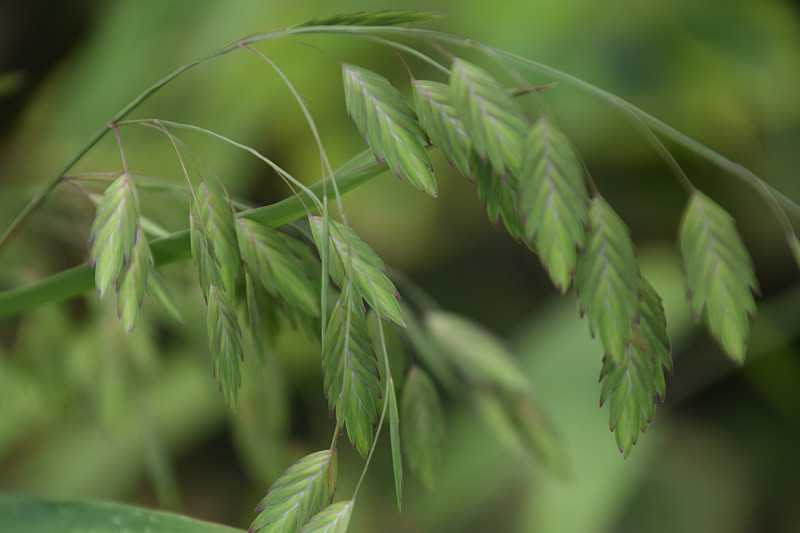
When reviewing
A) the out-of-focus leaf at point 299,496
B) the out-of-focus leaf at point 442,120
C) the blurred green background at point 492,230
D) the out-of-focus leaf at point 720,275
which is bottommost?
the blurred green background at point 492,230

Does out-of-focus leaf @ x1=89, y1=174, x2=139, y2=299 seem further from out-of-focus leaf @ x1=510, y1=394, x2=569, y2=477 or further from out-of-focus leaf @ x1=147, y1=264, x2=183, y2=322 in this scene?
out-of-focus leaf @ x1=510, y1=394, x2=569, y2=477

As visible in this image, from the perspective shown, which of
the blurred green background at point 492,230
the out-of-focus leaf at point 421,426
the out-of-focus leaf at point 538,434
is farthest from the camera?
the blurred green background at point 492,230

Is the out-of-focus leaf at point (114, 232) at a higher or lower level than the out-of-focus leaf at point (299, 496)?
higher

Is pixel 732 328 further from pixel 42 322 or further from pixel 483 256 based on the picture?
pixel 483 256

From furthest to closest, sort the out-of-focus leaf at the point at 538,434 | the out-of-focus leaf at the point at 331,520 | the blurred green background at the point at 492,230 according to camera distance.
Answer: the blurred green background at the point at 492,230
the out-of-focus leaf at the point at 538,434
the out-of-focus leaf at the point at 331,520

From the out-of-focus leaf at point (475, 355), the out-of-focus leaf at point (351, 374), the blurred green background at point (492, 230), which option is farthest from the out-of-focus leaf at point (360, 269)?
the blurred green background at point (492, 230)

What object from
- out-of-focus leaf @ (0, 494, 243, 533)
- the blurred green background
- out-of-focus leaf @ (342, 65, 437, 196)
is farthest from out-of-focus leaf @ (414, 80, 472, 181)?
the blurred green background

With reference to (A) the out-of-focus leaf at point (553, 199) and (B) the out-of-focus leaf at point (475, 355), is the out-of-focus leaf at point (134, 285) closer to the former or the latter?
(A) the out-of-focus leaf at point (553, 199)
